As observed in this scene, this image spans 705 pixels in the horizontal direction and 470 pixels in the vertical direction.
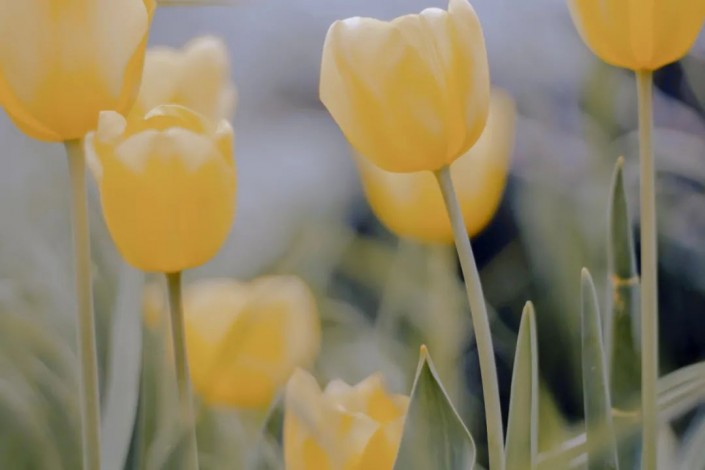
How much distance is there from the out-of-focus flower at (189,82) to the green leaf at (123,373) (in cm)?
8

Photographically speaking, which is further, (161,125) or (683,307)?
(683,307)

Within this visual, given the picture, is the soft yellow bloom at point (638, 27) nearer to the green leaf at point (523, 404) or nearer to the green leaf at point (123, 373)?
the green leaf at point (523, 404)

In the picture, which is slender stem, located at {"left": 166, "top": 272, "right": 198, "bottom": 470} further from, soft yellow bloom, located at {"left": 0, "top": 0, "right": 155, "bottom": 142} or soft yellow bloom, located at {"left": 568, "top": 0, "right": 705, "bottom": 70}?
soft yellow bloom, located at {"left": 568, "top": 0, "right": 705, "bottom": 70}

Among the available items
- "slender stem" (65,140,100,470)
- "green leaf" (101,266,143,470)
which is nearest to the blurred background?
"green leaf" (101,266,143,470)

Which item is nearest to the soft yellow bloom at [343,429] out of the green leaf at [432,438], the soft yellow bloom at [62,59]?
the green leaf at [432,438]

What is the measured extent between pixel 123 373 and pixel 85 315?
89mm

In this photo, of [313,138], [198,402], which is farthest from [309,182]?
[198,402]

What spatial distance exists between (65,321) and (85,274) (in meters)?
0.14

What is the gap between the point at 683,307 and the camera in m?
0.46

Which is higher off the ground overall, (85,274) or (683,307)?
(85,274)

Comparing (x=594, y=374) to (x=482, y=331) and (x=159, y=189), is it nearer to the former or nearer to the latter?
(x=482, y=331)

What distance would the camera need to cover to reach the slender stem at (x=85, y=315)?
30 cm

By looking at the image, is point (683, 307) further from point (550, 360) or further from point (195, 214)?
point (195, 214)

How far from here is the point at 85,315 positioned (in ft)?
1.00
